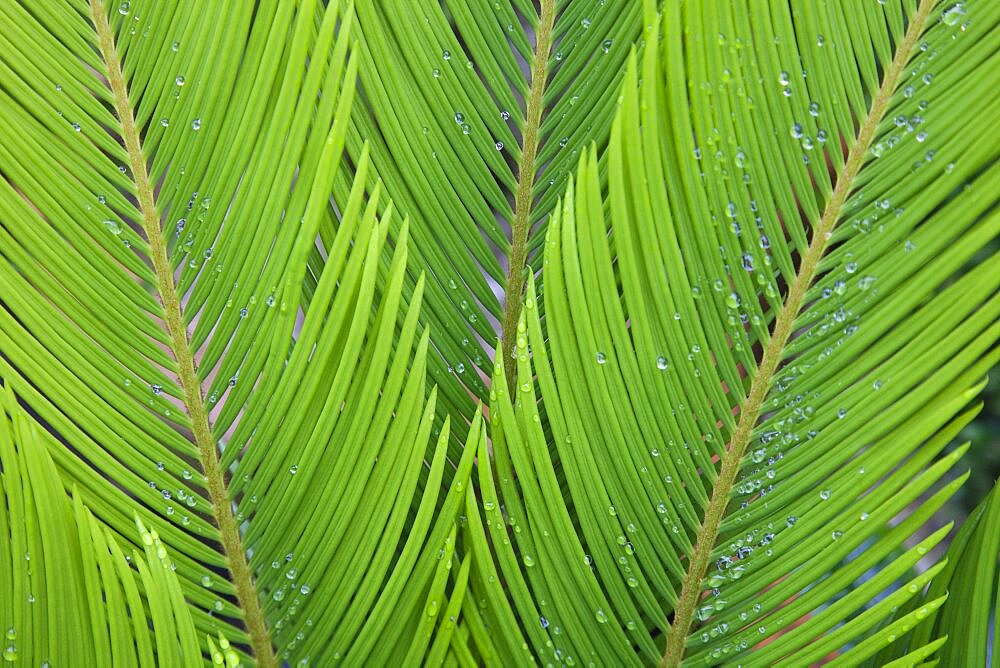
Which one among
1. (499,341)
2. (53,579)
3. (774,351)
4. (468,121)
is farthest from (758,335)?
(53,579)

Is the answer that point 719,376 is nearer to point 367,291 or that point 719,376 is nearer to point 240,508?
point 367,291

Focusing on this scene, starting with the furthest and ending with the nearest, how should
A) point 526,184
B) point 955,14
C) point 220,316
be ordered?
point 526,184 < point 220,316 < point 955,14

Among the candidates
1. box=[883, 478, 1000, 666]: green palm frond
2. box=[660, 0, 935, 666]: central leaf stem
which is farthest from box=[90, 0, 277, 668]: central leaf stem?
box=[883, 478, 1000, 666]: green palm frond

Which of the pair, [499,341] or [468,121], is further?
[468,121]

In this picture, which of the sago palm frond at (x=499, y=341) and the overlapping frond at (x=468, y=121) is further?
the overlapping frond at (x=468, y=121)

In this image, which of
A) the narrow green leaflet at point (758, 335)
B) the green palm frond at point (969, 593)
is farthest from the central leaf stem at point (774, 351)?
the green palm frond at point (969, 593)

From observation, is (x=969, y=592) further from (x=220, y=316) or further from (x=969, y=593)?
(x=220, y=316)

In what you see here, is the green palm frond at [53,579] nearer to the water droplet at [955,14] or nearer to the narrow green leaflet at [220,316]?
the narrow green leaflet at [220,316]
